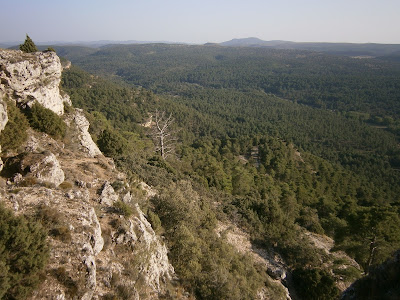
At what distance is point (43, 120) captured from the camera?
56.6 ft

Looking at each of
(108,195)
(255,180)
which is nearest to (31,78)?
(108,195)

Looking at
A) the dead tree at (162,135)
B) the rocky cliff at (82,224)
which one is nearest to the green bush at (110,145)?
the dead tree at (162,135)

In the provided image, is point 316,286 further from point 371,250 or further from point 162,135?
point 162,135

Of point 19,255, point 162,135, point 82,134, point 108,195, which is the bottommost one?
point 162,135

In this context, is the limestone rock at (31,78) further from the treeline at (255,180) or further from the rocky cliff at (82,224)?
the treeline at (255,180)

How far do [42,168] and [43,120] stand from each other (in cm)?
727

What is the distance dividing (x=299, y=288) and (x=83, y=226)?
1449 centimetres

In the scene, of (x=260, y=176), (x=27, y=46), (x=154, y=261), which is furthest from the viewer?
(x=260, y=176)

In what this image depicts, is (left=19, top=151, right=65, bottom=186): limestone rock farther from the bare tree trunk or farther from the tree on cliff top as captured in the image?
the bare tree trunk

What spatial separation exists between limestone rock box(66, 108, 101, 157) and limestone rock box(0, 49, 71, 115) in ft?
3.80

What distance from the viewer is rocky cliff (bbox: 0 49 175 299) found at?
26.0ft

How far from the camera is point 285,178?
2195 inches

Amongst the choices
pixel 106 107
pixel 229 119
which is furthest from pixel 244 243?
pixel 229 119

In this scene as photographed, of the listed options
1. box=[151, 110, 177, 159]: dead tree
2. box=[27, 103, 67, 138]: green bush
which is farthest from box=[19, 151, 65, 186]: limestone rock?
box=[151, 110, 177, 159]: dead tree
